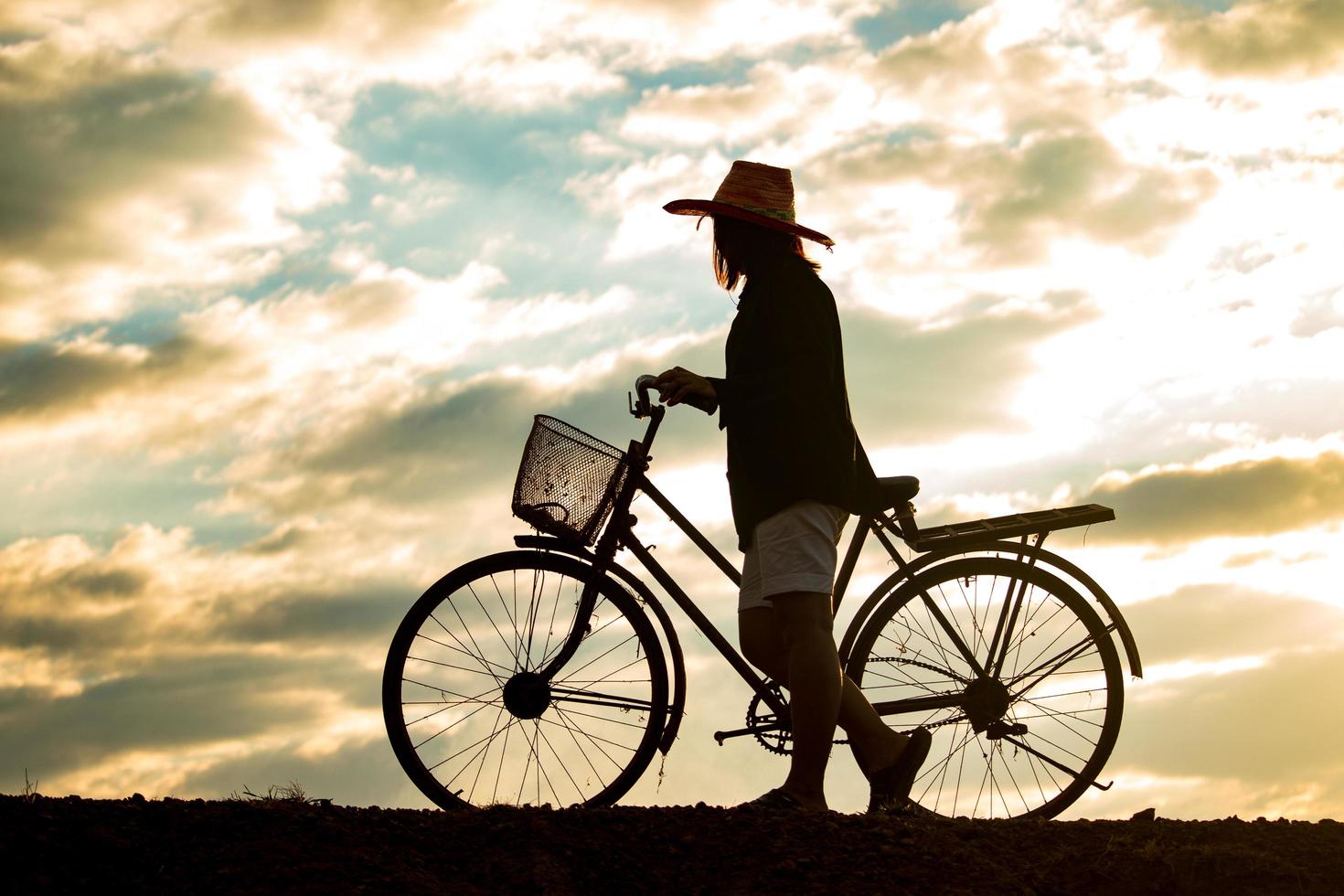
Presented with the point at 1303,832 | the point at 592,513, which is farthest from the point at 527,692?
the point at 1303,832

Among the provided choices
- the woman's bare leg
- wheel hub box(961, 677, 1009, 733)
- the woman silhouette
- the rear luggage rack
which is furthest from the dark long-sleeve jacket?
wheel hub box(961, 677, 1009, 733)

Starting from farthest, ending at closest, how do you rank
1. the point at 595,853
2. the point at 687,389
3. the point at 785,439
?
the point at 687,389
the point at 785,439
the point at 595,853

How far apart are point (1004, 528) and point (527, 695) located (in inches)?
101

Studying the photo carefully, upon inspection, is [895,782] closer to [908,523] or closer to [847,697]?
[847,697]

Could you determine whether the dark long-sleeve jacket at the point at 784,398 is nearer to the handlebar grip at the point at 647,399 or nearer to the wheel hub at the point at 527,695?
the handlebar grip at the point at 647,399

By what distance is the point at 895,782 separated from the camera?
6223 mm

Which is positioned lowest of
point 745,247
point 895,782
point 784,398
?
point 895,782

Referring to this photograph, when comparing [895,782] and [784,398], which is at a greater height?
[784,398]

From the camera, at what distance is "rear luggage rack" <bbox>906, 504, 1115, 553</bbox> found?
6754 mm

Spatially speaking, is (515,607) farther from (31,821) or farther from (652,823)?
(31,821)

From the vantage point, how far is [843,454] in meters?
5.83

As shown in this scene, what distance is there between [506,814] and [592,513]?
159cm

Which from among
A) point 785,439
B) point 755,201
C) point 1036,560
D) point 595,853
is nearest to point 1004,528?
point 1036,560

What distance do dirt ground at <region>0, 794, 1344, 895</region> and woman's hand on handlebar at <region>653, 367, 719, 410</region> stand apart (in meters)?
1.79
